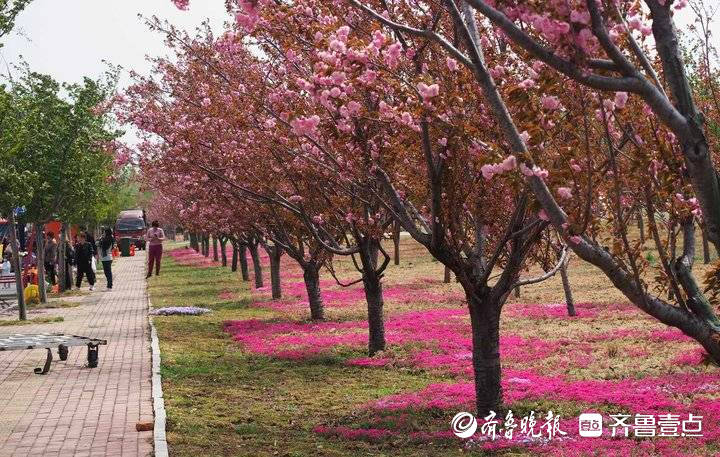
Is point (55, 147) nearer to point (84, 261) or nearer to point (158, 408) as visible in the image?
point (84, 261)

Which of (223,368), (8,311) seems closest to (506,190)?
(223,368)

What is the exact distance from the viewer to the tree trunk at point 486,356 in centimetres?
1133

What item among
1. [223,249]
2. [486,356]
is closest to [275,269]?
[486,356]

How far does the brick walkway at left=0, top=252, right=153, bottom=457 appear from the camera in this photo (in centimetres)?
986

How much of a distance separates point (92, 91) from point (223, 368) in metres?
16.8

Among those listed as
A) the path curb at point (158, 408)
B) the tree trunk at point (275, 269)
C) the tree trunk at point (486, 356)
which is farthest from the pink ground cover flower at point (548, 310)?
the tree trunk at point (486, 356)

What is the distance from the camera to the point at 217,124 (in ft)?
56.4

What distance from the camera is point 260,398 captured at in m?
13.2

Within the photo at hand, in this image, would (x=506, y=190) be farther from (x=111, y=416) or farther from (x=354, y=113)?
(x=111, y=416)

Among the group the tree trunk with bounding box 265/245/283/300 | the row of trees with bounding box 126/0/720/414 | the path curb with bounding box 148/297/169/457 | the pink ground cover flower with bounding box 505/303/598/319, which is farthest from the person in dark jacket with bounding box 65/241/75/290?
the path curb with bounding box 148/297/169/457
